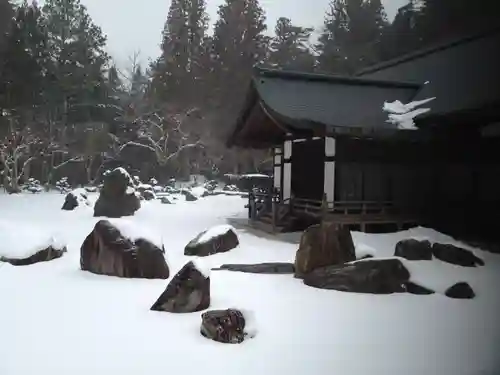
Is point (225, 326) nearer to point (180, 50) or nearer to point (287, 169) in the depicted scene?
point (180, 50)

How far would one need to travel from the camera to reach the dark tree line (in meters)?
2.07

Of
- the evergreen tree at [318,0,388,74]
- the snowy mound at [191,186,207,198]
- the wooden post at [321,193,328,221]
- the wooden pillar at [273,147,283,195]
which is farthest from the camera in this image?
the snowy mound at [191,186,207,198]

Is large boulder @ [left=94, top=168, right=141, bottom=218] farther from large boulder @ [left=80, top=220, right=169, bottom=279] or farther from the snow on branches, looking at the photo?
large boulder @ [left=80, top=220, right=169, bottom=279]

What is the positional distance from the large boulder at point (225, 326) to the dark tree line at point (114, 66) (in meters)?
1.89

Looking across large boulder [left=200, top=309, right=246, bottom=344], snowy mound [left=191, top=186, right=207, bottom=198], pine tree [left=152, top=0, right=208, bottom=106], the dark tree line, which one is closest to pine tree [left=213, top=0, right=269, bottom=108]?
the dark tree line

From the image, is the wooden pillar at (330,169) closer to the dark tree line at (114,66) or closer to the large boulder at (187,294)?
the dark tree line at (114,66)

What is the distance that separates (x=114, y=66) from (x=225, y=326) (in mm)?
2149

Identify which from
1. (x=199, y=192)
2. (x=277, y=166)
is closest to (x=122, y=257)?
(x=277, y=166)

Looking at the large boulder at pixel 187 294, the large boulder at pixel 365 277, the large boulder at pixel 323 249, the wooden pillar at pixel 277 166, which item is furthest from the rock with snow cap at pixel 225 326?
the wooden pillar at pixel 277 166

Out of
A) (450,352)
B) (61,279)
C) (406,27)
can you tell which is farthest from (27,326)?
(406,27)

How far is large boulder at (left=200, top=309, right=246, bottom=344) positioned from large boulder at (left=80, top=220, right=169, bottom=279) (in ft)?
5.69

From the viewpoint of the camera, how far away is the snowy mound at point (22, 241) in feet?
15.9

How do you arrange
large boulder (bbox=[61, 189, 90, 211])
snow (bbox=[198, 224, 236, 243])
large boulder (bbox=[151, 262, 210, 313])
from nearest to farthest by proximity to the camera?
1. large boulder (bbox=[151, 262, 210, 313])
2. snow (bbox=[198, 224, 236, 243])
3. large boulder (bbox=[61, 189, 90, 211])

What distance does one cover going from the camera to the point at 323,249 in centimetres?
435
